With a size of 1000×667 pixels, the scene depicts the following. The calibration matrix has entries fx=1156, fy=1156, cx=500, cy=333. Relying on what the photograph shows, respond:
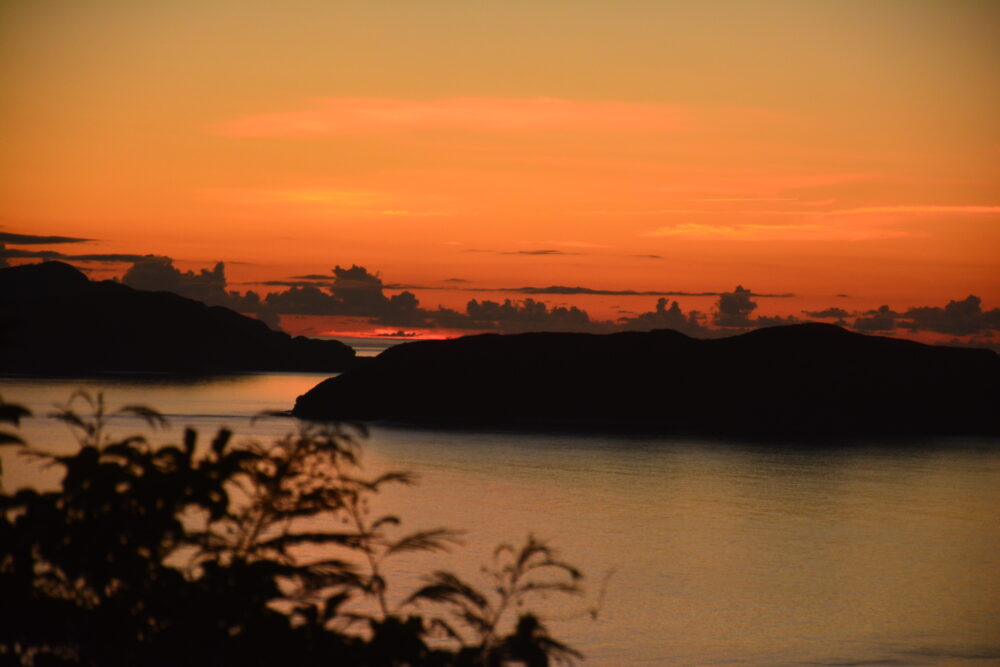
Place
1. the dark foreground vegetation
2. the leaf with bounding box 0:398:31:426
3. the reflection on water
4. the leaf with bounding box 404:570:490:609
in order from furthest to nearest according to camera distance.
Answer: the reflection on water → the leaf with bounding box 0:398:31:426 → the dark foreground vegetation → the leaf with bounding box 404:570:490:609

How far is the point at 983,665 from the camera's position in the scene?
44.0 m

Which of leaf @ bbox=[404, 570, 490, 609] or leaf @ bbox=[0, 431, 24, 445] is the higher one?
leaf @ bbox=[0, 431, 24, 445]

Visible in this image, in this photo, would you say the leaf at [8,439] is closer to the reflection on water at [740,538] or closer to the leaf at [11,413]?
the leaf at [11,413]

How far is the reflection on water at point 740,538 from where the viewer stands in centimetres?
4716

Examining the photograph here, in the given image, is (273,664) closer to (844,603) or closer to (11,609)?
(11,609)

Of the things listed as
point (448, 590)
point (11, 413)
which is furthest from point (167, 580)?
point (448, 590)

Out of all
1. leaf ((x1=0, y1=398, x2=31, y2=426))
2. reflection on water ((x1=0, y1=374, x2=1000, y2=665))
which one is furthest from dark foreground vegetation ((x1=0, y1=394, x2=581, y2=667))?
reflection on water ((x1=0, y1=374, x2=1000, y2=665))

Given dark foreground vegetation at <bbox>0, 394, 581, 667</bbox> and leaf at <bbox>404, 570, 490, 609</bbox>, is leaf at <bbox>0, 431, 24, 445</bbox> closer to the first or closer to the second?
dark foreground vegetation at <bbox>0, 394, 581, 667</bbox>

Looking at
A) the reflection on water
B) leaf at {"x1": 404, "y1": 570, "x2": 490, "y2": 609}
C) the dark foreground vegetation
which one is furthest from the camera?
the reflection on water

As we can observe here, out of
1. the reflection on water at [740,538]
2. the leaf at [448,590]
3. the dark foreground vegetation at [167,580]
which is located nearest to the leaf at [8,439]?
the dark foreground vegetation at [167,580]

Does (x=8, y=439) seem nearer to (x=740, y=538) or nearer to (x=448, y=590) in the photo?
(x=448, y=590)

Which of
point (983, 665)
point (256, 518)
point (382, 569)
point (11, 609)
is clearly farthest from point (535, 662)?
point (382, 569)

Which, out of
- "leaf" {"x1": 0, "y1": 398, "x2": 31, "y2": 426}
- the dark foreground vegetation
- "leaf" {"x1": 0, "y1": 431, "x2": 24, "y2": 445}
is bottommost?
the dark foreground vegetation

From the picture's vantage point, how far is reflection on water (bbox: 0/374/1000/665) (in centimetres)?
4716
